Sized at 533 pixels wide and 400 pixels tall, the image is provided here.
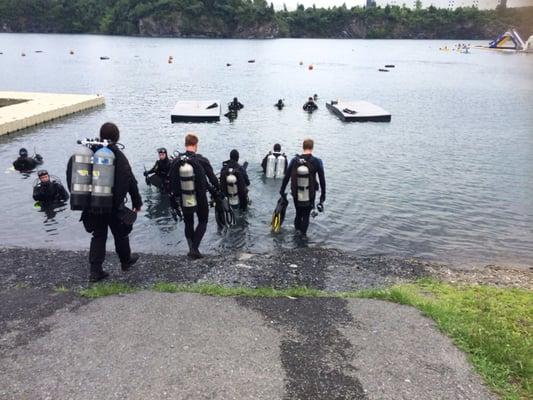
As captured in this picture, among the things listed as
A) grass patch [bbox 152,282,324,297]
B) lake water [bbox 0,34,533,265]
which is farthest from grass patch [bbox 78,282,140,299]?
lake water [bbox 0,34,533,265]

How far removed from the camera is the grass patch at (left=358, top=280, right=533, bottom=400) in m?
5.69

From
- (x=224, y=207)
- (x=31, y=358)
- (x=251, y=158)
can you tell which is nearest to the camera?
(x=31, y=358)

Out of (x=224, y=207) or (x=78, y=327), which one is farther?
(x=224, y=207)

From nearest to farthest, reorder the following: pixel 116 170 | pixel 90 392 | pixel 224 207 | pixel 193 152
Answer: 1. pixel 90 392
2. pixel 116 170
3. pixel 193 152
4. pixel 224 207

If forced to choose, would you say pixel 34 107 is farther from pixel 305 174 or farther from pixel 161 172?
pixel 305 174

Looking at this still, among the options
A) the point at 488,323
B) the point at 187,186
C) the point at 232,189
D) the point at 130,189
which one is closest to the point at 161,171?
the point at 232,189

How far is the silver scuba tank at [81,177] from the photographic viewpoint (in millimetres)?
7512

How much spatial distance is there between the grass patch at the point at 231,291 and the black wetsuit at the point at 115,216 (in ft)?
3.66

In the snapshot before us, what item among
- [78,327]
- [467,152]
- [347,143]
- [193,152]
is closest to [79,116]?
[347,143]

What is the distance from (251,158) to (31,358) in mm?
17634

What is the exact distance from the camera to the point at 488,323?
23.2 ft

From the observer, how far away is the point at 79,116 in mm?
34062

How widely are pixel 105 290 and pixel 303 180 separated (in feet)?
16.9

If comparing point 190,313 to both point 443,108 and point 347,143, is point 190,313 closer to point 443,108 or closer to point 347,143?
point 347,143
